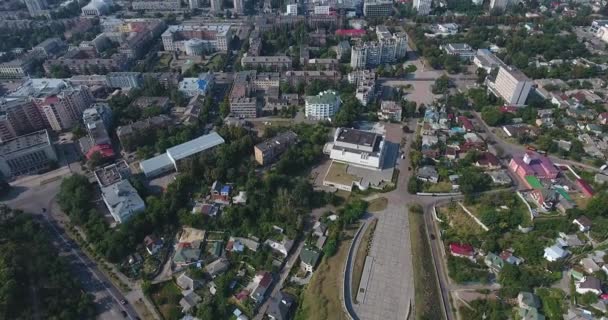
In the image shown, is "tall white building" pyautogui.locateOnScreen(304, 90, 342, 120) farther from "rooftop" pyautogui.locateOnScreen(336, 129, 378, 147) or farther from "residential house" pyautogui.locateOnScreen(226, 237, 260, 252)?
"residential house" pyautogui.locateOnScreen(226, 237, 260, 252)

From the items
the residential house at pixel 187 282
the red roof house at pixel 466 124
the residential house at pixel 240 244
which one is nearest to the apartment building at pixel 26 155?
the residential house at pixel 187 282

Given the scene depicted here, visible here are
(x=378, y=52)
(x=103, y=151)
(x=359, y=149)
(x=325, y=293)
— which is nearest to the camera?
(x=325, y=293)

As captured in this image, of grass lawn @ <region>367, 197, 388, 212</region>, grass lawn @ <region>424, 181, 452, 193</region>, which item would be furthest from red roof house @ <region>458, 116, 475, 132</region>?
grass lawn @ <region>367, 197, 388, 212</region>

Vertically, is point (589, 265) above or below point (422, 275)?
above

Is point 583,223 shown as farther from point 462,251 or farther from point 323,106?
point 323,106

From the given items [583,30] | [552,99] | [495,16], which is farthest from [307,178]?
[583,30]

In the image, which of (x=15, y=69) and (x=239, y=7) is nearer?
(x=15, y=69)

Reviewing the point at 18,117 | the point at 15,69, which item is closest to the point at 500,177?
the point at 18,117
